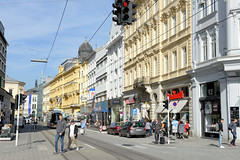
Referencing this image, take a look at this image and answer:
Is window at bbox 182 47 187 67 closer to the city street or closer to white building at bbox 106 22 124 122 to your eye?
the city street

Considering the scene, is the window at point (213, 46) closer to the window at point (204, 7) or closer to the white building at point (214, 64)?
the white building at point (214, 64)

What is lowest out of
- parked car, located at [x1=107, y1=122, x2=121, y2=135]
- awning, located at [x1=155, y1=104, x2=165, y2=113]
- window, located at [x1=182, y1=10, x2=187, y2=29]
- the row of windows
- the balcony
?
parked car, located at [x1=107, y1=122, x2=121, y2=135]

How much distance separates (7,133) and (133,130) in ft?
34.3

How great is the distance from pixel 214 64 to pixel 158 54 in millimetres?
12077

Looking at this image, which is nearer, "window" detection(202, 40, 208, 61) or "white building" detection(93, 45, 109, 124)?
"window" detection(202, 40, 208, 61)

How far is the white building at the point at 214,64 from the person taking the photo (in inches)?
862

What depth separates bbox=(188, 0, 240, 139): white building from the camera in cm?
2189

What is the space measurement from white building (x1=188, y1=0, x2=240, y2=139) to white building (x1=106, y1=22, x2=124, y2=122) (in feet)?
71.9

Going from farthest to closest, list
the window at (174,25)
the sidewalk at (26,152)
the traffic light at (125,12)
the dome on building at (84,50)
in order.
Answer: the dome on building at (84,50) < the window at (174,25) < the sidewalk at (26,152) < the traffic light at (125,12)

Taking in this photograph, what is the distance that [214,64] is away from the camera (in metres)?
23.2

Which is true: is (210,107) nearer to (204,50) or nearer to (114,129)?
(204,50)

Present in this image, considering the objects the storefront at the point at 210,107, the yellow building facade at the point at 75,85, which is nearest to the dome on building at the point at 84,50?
the yellow building facade at the point at 75,85

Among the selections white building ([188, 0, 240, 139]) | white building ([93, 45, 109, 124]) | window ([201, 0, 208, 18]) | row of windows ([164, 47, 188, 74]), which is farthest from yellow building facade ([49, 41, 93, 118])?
window ([201, 0, 208, 18])

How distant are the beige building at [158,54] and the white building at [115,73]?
12.2ft
